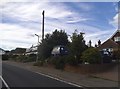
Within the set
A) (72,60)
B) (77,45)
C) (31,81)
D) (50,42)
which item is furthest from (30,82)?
(50,42)

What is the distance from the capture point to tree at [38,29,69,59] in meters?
52.6

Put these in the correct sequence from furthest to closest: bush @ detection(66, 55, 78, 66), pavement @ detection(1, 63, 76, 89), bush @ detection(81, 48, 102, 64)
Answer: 1. bush @ detection(66, 55, 78, 66)
2. bush @ detection(81, 48, 102, 64)
3. pavement @ detection(1, 63, 76, 89)

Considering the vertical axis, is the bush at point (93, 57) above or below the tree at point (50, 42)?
below

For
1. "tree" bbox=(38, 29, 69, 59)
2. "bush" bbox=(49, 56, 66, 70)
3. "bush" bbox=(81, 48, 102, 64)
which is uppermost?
"tree" bbox=(38, 29, 69, 59)

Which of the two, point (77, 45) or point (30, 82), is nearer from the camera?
point (30, 82)

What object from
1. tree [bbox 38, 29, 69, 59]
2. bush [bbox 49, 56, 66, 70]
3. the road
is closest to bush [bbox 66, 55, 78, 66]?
bush [bbox 49, 56, 66, 70]

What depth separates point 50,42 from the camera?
57.2m

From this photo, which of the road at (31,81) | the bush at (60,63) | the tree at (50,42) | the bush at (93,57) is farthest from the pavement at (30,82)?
the tree at (50,42)

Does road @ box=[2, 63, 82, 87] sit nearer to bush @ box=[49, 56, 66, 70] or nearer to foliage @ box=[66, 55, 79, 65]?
foliage @ box=[66, 55, 79, 65]

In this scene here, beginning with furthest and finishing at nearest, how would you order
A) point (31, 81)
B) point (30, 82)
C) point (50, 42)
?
point (50, 42) → point (31, 81) → point (30, 82)

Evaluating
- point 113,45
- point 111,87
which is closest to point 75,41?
point 111,87

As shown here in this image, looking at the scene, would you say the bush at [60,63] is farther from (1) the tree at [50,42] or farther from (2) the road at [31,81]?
(1) the tree at [50,42]

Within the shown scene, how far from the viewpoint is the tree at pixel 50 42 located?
5259 cm

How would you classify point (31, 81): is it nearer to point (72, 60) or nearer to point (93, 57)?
point (93, 57)
